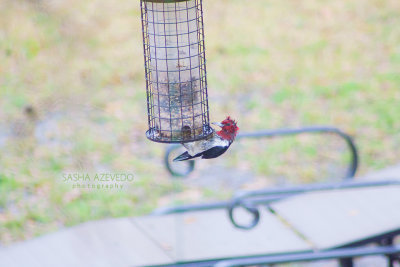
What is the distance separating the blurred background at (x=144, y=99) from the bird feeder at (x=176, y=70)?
118cm

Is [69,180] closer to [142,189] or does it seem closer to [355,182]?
[142,189]

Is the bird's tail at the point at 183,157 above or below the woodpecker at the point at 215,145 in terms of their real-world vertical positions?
below

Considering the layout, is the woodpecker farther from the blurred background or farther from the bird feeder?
the blurred background

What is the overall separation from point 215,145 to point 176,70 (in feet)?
1.31

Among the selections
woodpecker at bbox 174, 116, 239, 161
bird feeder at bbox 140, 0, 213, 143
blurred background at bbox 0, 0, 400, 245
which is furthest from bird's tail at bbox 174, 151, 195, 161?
blurred background at bbox 0, 0, 400, 245

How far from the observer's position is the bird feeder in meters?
2.32

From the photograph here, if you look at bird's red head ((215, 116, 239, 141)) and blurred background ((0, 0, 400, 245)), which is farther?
blurred background ((0, 0, 400, 245))

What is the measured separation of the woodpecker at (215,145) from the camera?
2.12 metres

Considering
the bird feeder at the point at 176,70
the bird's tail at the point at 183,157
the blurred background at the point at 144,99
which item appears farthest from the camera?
→ the blurred background at the point at 144,99

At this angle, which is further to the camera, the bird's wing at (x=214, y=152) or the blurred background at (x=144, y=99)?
the blurred background at (x=144, y=99)

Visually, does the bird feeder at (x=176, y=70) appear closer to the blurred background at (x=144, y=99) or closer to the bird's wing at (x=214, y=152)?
the bird's wing at (x=214, y=152)

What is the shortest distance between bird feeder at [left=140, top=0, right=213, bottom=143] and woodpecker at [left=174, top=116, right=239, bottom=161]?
0.07m

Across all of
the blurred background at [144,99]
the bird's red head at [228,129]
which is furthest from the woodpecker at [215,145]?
the blurred background at [144,99]

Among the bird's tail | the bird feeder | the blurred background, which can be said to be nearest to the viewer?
the bird's tail
